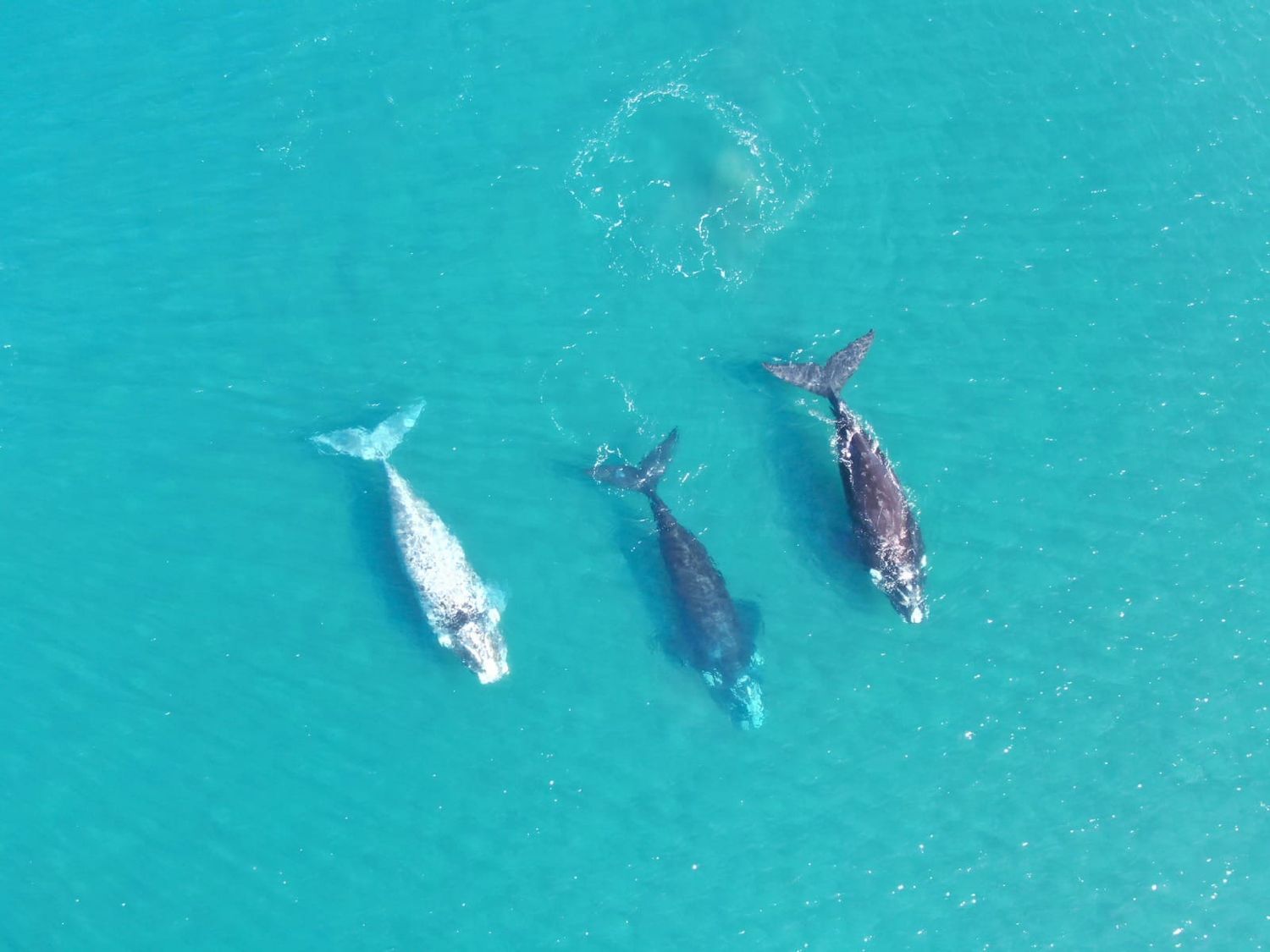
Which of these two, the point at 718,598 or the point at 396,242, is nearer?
the point at 718,598

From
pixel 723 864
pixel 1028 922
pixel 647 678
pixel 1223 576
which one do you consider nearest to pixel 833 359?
pixel 647 678

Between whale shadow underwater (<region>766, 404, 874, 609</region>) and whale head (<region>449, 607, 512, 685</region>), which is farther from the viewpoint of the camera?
whale shadow underwater (<region>766, 404, 874, 609</region>)

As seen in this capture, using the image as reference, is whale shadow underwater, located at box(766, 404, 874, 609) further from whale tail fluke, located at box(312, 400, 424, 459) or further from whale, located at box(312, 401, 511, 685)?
whale tail fluke, located at box(312, 400, 424, 459)

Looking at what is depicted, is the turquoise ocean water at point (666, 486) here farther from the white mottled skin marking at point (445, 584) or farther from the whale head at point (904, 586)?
the whale head at point (904, 586)

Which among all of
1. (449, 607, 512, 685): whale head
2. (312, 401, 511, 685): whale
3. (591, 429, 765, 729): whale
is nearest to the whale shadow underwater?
(591, 429, 765, 729): whale

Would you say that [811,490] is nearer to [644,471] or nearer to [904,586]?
[904,586]

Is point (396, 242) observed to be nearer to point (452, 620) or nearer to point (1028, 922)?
point (452, 620)

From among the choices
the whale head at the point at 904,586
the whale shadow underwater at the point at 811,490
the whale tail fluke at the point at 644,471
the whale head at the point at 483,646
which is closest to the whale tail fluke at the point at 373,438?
the whale head at the point at 483,646

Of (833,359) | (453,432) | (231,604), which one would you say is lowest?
(231,604)

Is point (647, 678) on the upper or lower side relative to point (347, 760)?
upper
